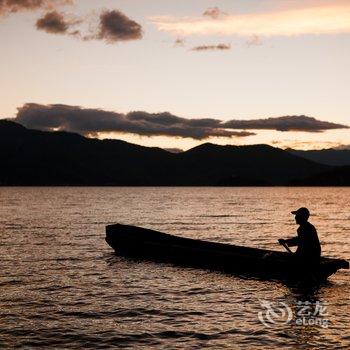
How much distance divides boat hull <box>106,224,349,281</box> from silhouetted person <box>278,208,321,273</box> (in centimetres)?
27

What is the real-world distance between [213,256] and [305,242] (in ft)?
18.6

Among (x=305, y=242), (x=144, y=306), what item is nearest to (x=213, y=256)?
(x=305, y=242)

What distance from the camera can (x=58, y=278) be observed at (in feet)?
73.6

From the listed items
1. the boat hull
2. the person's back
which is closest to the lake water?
the boat hull

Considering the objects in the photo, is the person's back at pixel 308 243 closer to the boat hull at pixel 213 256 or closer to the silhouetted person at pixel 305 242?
the silhouetted person at pixel 305 242

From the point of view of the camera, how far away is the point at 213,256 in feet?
79.8

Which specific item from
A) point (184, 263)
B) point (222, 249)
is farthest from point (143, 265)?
point (222, 249)

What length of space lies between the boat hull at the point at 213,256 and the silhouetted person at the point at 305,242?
0.89ft

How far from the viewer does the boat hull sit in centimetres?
2084

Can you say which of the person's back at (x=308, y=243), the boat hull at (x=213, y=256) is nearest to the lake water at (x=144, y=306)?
the boat hull at (x=213, y=256)

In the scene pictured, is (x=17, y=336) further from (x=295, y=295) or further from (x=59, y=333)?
(x=295, y=295)

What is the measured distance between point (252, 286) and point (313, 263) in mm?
2780

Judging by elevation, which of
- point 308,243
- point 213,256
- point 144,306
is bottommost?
point 144,306

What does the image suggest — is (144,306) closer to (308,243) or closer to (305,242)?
(305,242)
